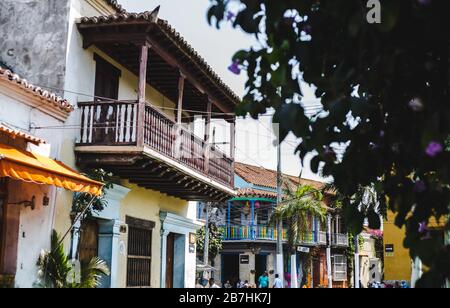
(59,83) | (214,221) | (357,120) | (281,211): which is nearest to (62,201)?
(59,83)

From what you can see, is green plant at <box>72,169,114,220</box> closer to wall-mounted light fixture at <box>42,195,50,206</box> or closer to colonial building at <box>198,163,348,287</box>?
wall-mounted light fixture at <box>42,195,50,206</box>

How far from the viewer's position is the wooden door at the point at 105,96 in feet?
36.1

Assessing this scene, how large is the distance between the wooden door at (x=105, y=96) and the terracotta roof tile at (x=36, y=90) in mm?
688

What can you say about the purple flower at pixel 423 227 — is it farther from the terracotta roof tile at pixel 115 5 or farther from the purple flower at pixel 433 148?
the terracotta roof tile at pixel 115 5

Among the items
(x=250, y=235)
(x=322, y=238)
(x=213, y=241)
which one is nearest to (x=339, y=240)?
(x=322, y=238)

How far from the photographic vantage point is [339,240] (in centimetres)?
4266

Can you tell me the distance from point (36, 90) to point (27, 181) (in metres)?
1.63

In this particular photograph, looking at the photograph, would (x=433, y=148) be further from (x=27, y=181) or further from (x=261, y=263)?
(x=261, y=263)

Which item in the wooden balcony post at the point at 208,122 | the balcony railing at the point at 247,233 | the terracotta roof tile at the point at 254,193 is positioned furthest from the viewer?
the balcony railing at the point at 247,233

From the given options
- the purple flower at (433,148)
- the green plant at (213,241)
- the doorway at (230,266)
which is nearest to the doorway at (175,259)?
the purple flower at (433,148)

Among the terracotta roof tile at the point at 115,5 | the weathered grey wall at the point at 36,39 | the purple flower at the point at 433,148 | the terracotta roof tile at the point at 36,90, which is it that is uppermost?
the terracotta roof tile at the point at 115,5

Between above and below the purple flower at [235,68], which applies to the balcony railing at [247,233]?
above

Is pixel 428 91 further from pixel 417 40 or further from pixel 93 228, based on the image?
pixel 93 228

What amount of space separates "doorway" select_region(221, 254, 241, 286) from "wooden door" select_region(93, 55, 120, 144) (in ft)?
83.4
